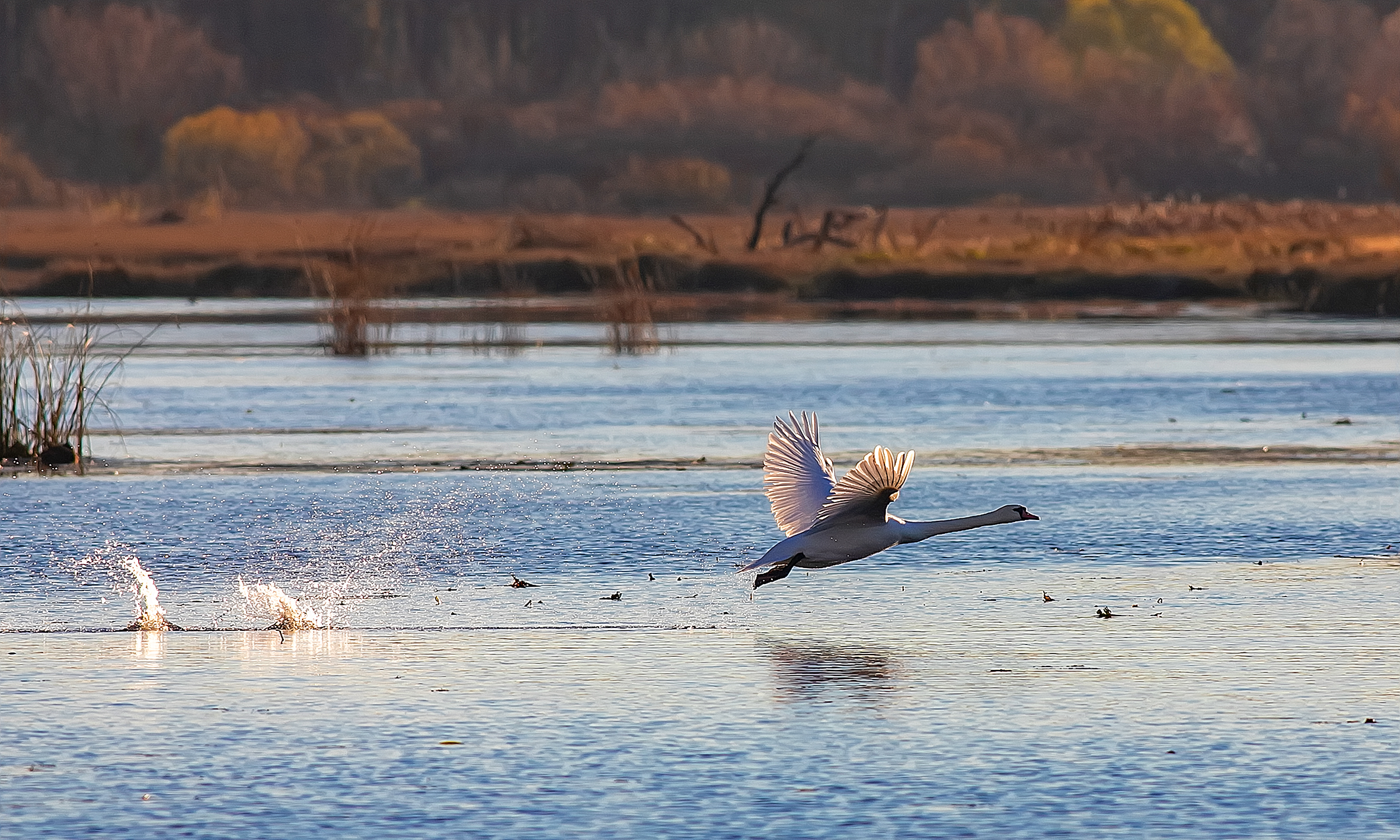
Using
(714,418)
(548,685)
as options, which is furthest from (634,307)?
(548,685)

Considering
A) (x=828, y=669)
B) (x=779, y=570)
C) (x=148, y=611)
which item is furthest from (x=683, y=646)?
(x=148, y=611)

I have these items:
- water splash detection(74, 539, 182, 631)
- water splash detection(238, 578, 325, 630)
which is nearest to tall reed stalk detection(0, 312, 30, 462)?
water splash detection(74, 539, 182, 631)

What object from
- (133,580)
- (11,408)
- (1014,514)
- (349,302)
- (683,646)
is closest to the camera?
(683,646)

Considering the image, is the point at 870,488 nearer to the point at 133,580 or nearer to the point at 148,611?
the point at 148,611

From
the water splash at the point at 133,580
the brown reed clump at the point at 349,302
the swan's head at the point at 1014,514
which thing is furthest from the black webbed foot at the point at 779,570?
the brown reed clump at the point at 349,302

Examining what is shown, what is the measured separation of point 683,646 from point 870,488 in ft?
3.72

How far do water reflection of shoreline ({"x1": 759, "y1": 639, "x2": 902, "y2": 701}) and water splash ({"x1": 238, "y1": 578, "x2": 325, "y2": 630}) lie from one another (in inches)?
89.6

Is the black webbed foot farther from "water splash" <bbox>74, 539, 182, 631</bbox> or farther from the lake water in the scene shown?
"water splash" <bbox>74, 539, 182, 631</bbox>

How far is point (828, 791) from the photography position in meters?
8.22

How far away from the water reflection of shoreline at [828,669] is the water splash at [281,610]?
228 centimetres

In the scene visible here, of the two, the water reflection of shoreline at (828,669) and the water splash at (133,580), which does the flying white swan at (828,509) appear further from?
the water splash at (133,580)

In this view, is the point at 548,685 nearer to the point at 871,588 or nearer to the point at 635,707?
the point at 635,707

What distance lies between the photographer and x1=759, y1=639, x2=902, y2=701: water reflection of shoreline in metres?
10.1

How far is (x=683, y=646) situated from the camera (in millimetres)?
11289
